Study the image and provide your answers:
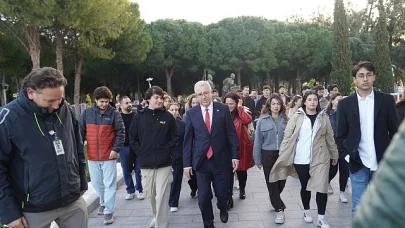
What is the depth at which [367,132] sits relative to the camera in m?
3.90

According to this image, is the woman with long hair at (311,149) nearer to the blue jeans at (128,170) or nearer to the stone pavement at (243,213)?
the stone pavement at (243,213)

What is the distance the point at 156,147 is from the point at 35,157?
229 centimetres

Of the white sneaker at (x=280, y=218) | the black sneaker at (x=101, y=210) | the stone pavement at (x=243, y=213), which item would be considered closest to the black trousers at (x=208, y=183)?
the stone pavement at (x=243, y=213)

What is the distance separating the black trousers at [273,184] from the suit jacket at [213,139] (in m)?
0.87

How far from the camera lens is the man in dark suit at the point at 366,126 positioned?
3854 mm

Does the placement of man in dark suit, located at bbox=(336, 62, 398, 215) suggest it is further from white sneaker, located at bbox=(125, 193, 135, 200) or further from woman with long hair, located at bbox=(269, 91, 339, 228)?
white sneaker, located at bbox=(125, 193, 135, 200)

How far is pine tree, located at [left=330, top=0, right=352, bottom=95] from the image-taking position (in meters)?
32.0

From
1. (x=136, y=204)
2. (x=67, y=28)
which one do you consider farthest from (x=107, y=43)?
(x=136, y=204)

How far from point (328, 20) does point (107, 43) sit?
29743 millimetres

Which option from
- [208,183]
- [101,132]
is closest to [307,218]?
[208,183]

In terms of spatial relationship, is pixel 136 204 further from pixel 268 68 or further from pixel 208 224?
pixel 268 68

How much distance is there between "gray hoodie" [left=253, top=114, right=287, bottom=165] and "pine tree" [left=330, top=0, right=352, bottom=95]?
1110 inches

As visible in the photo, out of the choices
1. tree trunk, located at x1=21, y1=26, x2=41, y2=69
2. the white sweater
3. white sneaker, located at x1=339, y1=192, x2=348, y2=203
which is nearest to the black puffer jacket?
the white sweater

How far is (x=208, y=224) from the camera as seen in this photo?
5.03 metres
